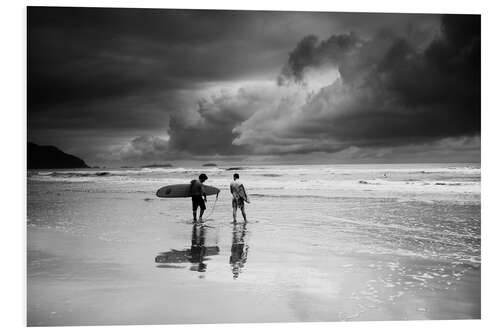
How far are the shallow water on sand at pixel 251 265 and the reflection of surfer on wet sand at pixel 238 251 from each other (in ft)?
0.06

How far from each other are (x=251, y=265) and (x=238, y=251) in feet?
2.52

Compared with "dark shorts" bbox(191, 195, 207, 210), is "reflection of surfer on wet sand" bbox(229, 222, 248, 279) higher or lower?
lower

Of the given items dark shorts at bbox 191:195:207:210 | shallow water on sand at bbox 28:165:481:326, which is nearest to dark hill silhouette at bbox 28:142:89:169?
shallow water on sand at bbox 28:165:481:326

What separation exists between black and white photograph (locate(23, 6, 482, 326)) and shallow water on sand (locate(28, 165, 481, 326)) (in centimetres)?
3

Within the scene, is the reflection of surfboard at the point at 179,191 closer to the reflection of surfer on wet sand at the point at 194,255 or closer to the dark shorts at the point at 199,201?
the dark shorts at the point at 199,201

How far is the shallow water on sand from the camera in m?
5.52

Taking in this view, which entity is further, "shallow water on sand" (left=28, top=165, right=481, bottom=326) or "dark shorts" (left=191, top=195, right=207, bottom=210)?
"dark shorts" (left=191, top=195, right=207, bottom=210)

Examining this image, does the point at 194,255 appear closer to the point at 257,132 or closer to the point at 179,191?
the point at 257,132

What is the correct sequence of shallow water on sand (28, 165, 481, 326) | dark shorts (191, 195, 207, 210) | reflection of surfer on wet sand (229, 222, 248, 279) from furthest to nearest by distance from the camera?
dark shorts (191, 195, 207, 210), reflection of surfer on wet sand (229, 222, 248, 279), shallow water on sand (28, 165, 481, 326)

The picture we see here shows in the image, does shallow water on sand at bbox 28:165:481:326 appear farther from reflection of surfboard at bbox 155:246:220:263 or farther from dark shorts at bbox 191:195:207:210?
dark shorts at bbox 191:195:207:210

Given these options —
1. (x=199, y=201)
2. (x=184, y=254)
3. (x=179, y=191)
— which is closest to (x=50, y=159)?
(x=184, y=254)

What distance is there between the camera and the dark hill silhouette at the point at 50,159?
7211 mm

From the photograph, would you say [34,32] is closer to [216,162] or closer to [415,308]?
[216,162]
